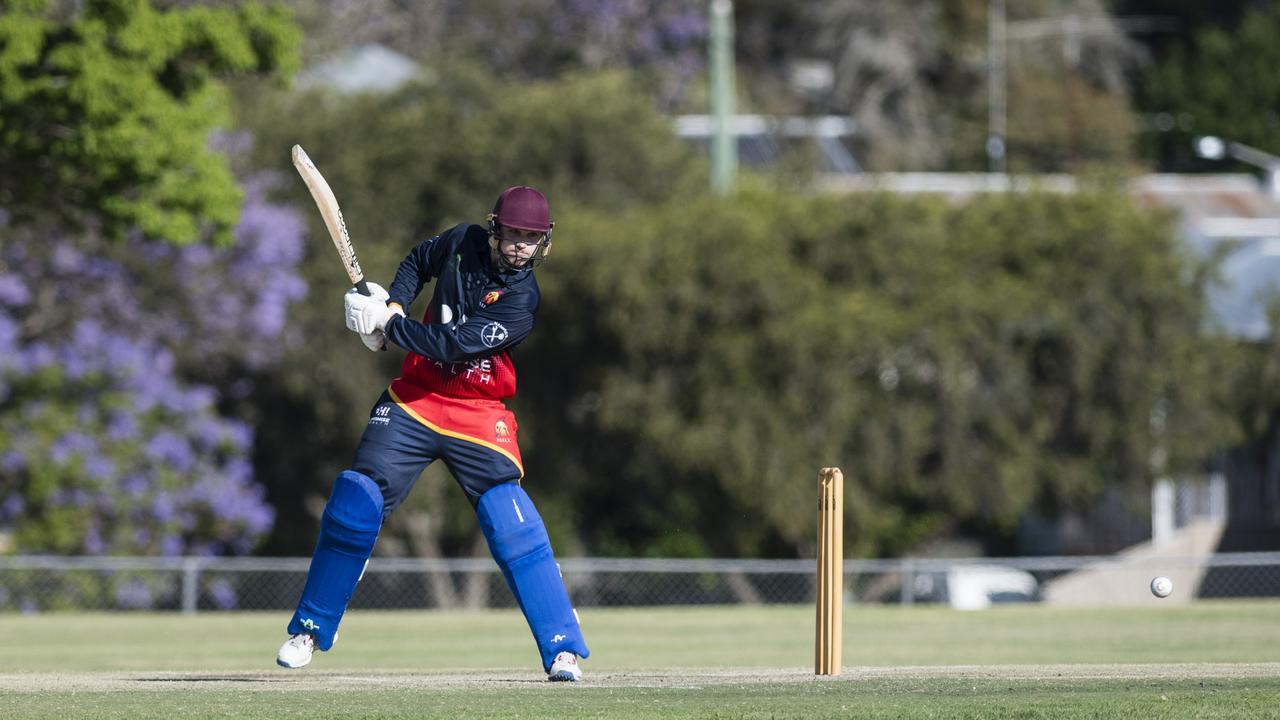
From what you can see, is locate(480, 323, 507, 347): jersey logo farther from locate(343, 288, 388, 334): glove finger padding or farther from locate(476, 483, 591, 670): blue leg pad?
locate(476, 483, 591, 670): blue leg pad

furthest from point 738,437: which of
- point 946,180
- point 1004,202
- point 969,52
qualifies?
point 969,52

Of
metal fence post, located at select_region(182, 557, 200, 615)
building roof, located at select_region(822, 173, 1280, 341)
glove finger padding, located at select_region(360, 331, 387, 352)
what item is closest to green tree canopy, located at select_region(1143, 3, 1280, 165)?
building roof, located at select_region(822, 173, 1280, 341)

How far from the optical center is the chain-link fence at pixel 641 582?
22.9 m

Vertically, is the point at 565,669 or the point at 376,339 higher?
the point at 376,339

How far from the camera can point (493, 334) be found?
919cm

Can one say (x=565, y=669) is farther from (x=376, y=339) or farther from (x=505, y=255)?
(x=505, y=255)

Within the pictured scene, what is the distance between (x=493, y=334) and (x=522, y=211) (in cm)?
57

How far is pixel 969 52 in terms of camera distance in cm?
5662

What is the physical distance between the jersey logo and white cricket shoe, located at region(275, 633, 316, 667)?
1.59 m

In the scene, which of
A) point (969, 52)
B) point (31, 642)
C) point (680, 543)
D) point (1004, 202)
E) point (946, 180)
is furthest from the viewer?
point (969, 52)

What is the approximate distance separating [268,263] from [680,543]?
324 inches

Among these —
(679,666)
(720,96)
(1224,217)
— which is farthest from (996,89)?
(679,666)

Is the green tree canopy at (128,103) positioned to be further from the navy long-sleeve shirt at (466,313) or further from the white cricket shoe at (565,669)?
the white cricket shoe at (565,669)

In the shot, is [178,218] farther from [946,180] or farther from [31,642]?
[946,180]
